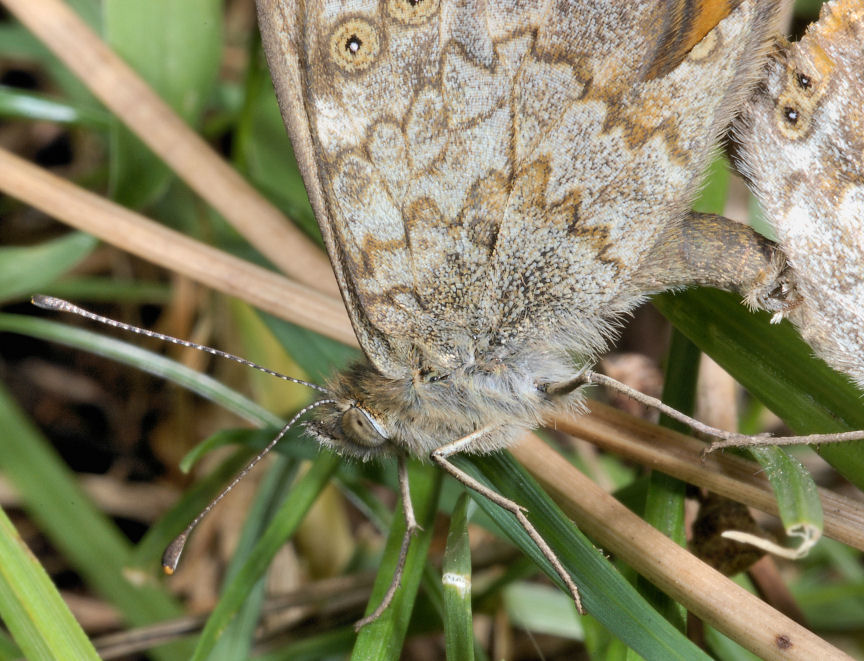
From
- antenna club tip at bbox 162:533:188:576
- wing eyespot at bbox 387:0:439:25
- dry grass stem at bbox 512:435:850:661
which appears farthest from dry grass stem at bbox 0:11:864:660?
wing eyespot at bbox 387:0:439:25

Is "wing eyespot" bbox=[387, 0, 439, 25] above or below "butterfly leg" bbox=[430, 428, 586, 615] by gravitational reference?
above

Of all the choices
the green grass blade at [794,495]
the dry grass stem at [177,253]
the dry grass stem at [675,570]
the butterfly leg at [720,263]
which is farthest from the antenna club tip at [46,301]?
the green grass blade at [794,495]

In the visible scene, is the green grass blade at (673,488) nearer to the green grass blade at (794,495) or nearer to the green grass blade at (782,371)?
the green grass blade at (782,371)

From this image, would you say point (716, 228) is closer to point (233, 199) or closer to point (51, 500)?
point (233, 199)

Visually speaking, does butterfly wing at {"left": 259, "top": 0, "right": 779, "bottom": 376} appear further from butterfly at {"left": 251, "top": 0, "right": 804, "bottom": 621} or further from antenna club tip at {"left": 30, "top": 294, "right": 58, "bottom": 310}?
antenna club tip at {"left": 30, "top": 294, "right": 58, "bottom": 310}

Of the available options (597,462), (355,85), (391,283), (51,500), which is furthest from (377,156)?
(51,500)

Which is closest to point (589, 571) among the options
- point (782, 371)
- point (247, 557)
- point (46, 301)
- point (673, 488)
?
point (673, 488)
